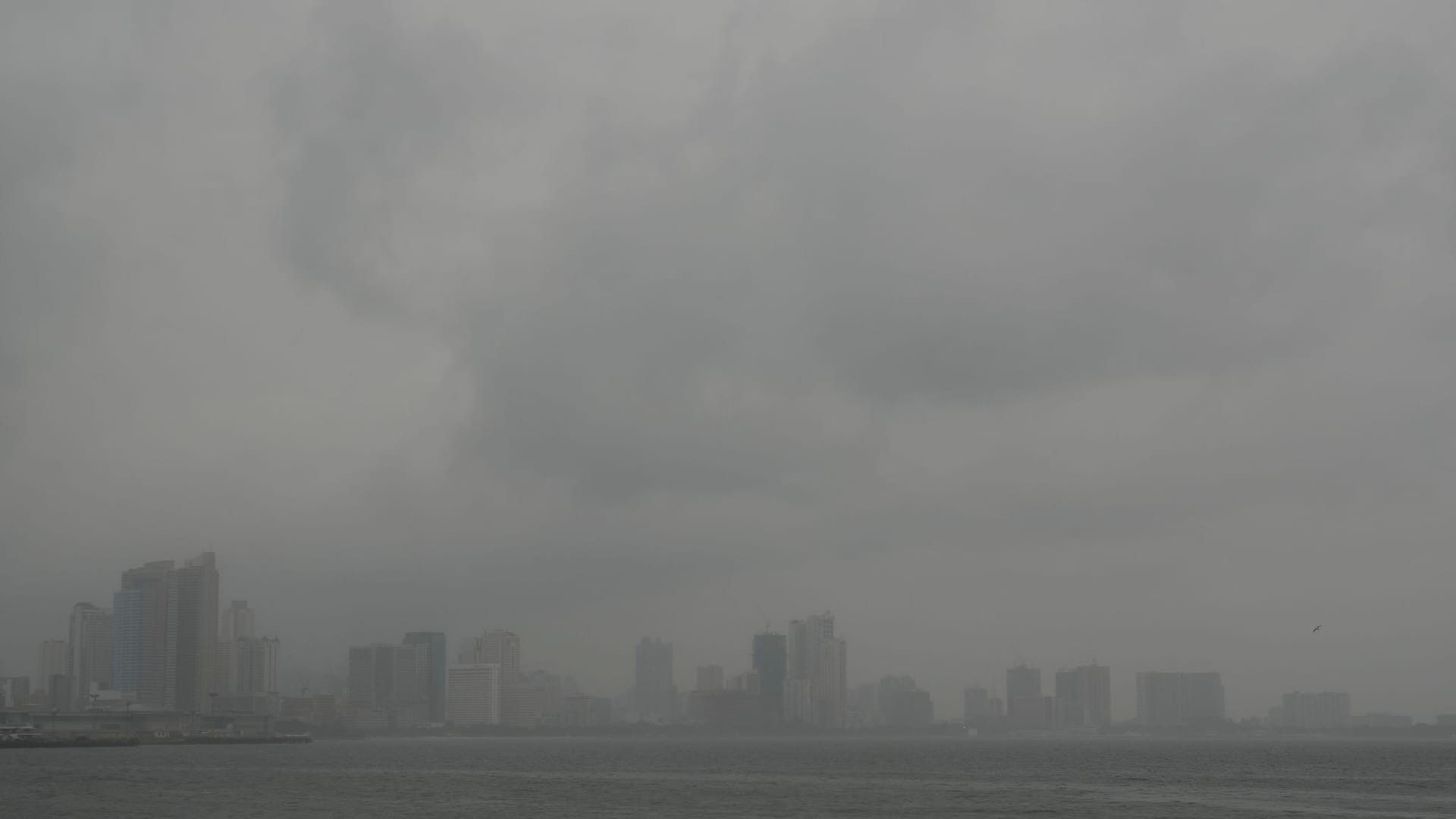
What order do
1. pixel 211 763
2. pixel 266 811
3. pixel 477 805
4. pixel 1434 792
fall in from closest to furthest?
pixel 266 811 < pixel 477 805 < pixel 1434 792 < pixel 211 763

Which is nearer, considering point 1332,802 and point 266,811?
point 266,811

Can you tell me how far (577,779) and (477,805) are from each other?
142ft

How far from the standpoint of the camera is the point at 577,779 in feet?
483

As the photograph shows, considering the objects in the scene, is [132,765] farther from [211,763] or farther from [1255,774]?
[1255,774]

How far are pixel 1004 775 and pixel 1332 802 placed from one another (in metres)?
61.5

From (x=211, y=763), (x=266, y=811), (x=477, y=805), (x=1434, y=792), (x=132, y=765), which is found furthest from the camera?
(x=211, y=763)

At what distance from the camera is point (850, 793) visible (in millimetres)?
118000

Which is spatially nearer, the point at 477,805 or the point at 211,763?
the point at 477,805

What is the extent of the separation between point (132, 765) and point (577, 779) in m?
63.5

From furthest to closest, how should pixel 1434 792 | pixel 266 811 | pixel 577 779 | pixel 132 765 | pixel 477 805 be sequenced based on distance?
pixel 132 765 < pixel 577 779 < pixel 1434 792 < pixel 477 805 < pixel 266 811

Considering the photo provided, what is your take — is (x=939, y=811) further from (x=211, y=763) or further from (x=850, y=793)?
(x=211, y=763)

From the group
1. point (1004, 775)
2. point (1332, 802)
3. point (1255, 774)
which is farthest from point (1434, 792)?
point (1004, 775)

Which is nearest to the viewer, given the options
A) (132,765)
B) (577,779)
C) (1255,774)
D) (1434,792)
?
(1434,792)

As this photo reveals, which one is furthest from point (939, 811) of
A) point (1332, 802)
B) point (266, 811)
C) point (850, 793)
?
point (266, 811)
